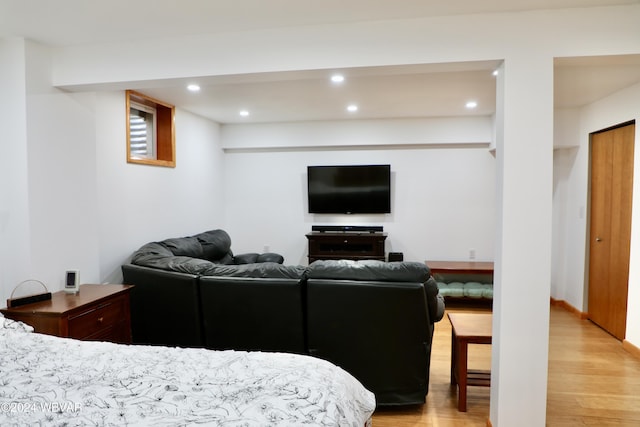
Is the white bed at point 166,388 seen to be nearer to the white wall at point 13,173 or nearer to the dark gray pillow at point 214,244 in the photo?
the white wall at point 13,173

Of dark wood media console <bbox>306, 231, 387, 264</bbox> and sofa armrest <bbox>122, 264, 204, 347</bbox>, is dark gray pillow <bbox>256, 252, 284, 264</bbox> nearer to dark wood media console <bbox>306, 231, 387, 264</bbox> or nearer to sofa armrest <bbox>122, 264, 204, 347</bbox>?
dark wood media console <bbox>306, 231, 387, 264</bbox>

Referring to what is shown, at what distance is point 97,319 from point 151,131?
2670 mm

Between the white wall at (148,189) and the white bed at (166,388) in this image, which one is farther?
the white wall at (148,189)

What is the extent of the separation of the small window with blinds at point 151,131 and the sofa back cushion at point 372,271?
2.55 meters

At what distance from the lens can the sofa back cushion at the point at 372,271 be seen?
2.52m

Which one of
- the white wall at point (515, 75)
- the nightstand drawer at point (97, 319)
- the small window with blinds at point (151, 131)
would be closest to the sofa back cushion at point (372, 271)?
the white wall at point (515, 75)

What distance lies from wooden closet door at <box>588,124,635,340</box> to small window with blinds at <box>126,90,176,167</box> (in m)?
4.85

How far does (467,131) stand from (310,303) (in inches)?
158

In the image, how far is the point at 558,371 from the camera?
327 cm

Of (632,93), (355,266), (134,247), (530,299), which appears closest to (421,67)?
(355,266)

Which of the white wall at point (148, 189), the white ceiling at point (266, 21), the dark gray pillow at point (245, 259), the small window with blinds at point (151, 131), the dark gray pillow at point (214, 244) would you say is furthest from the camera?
the dark gray pillow at point (245, 259)

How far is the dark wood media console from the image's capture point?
5684 mm

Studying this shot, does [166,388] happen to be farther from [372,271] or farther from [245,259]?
[245,259]

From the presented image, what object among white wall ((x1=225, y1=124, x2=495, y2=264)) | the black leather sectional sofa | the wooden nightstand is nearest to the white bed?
the wooden nightstand
